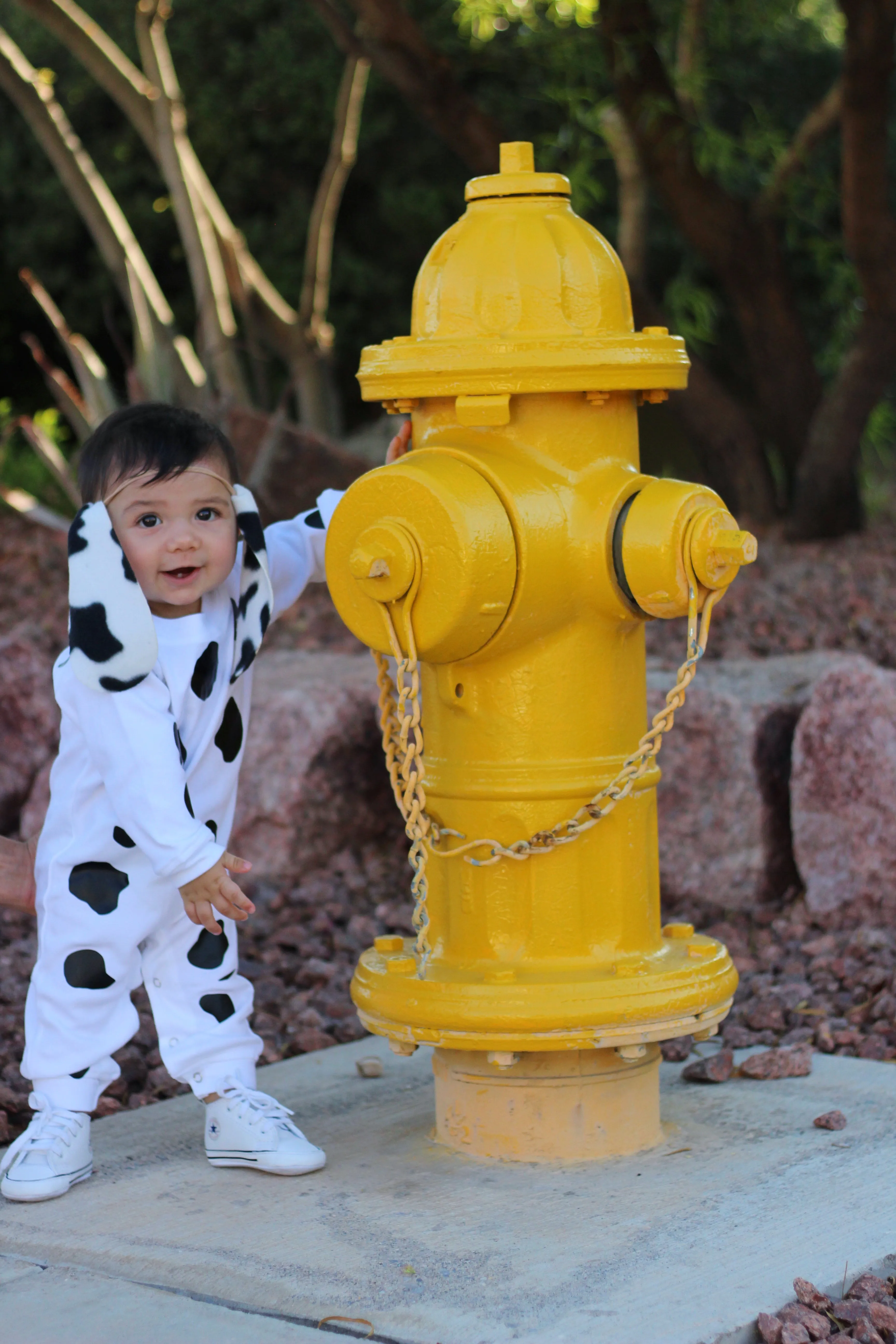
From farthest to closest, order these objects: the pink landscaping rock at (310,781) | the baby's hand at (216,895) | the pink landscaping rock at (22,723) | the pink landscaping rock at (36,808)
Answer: the pink landscaping rock at (22,723)
the pink landscaping rock at (36,808)
the pink landscaping rock at (310,781)
the baby's hand at (216,895)

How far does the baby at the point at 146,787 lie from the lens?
2.24 m

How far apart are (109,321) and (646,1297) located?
4.29 m

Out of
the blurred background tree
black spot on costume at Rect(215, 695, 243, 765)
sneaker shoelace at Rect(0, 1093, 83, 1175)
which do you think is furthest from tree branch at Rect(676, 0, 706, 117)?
sneaker shoelace at Rect(0, 1093, 83, 1175)

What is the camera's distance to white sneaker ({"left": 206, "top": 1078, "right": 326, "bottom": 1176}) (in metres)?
2.34

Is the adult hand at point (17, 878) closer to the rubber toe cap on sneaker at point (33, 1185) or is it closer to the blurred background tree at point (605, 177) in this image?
the rubber toe cap on sneaker at point (33, 1185)

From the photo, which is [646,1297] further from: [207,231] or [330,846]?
[207,231]

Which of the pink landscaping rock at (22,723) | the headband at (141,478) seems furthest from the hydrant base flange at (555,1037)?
the pink landscaping rock at (22,723)

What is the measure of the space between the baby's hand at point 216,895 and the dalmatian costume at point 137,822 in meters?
0.01

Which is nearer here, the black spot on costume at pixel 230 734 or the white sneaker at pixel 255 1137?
the white sneaker at pixel 255 1137

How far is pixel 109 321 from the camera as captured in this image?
17.9 feet

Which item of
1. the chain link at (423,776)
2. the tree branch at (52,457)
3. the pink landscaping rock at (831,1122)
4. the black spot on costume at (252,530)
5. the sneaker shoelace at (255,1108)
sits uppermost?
the tree branch at (52,457)

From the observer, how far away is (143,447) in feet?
7.74

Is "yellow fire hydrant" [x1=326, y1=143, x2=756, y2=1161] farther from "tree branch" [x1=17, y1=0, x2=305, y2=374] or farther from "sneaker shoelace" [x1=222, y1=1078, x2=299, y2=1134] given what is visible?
"tree branch" [x1=17, y1=0, x2=305, y2=374]

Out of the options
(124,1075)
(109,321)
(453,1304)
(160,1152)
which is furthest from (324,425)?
(453,1304)
